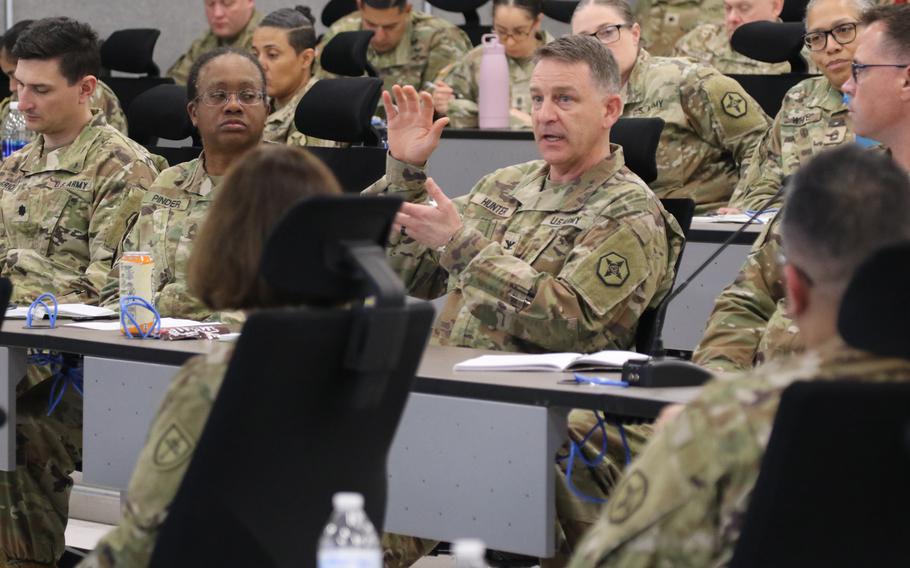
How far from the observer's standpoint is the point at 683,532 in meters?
1.45

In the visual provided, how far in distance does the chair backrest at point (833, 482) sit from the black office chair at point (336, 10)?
6.88 m

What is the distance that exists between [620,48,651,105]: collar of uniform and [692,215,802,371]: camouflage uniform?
2104mm

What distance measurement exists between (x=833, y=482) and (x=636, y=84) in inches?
150

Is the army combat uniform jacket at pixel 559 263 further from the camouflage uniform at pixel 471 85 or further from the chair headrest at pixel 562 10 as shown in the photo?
the chair headrest at pixel 562 10

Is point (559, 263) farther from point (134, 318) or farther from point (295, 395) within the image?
point (295, 395)

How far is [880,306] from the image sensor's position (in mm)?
1345

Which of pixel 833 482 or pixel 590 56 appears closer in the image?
pixel 833 482

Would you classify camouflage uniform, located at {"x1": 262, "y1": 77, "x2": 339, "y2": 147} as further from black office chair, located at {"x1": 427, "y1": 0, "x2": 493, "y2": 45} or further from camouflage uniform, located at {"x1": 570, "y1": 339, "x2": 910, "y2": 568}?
camouflage uniform, located at {"x1": 570, "y1": 339, "x2": 910, "y2": 568}

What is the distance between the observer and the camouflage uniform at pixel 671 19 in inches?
283

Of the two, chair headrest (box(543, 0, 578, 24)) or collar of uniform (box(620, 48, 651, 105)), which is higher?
A: collar of uniform (box(620, 48, 651, 105))

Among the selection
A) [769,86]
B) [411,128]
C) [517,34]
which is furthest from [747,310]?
[517,34]

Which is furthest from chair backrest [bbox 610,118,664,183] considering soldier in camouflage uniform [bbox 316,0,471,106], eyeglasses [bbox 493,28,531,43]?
soldier in camouflage uniform [bbox 316,0,471,106]

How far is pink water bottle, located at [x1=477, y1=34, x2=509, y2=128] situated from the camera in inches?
220

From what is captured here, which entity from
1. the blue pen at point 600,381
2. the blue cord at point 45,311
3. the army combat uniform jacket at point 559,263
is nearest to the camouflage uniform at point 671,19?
the army combat uniform jacket at point 559,263
